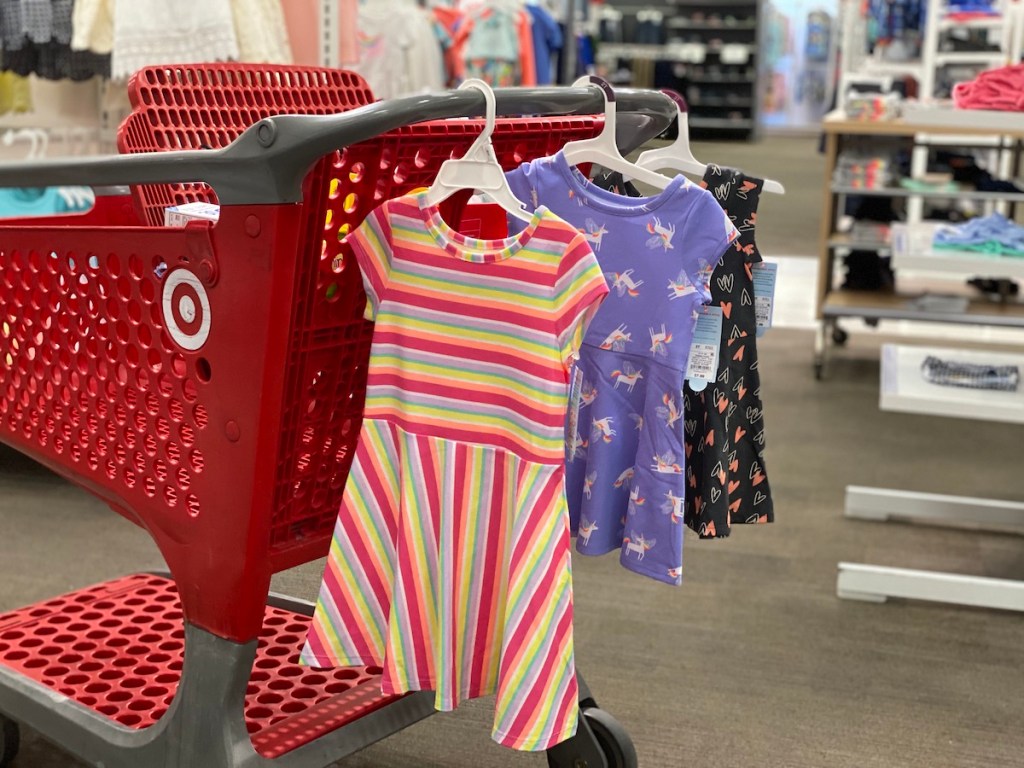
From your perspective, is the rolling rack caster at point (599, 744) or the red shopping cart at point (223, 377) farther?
the rolling rack caster at point (599, 744)

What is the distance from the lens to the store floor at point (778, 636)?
6.32ft

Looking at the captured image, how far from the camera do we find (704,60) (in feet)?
50.8

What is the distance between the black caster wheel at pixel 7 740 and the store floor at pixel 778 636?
1.6 inches

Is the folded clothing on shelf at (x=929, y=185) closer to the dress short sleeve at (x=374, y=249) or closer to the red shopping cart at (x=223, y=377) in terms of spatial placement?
the red shopping cart at (x=223, y=377)

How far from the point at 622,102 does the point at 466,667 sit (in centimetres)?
75

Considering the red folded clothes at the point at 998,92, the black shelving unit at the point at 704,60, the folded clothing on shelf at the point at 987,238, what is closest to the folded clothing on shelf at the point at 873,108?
the red folded clothes at the point at 998,92

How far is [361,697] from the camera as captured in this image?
1601 mm

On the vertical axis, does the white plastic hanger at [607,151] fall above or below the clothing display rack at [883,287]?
above

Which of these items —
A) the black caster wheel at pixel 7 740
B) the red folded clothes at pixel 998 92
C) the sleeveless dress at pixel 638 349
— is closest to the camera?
the sleeveless dress at pixel 638 349

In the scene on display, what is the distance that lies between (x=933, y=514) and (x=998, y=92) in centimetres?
119

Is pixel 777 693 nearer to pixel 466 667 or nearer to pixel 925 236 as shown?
pixel 466 667

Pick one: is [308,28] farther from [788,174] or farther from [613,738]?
[788,174]

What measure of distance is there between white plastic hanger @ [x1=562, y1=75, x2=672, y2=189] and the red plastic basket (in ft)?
0.29

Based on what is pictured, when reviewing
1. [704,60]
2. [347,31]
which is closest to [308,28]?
[347,31]
